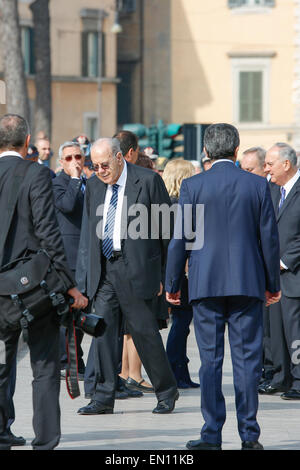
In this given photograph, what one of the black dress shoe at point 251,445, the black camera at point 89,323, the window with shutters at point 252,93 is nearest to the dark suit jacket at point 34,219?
the black camera at point 89,323

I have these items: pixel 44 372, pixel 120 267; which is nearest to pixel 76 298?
pixel 44 372

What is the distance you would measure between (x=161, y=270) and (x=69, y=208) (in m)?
1.46

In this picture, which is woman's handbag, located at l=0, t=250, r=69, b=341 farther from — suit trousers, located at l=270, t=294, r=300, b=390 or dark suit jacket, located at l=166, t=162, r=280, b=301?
suit trousers, located at l=270, t=294, r=300, b=390

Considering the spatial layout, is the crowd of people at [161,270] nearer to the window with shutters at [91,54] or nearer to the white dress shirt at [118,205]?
the white dress shirt at [118,205]

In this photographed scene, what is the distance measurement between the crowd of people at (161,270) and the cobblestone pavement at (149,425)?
0.54ft

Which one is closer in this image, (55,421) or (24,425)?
(55,421)

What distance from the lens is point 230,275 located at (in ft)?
21.6

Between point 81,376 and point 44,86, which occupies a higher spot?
point 44,86

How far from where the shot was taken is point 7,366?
627 centimetres

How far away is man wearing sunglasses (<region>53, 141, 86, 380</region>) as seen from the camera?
370 inches

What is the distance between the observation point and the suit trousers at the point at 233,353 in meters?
6.57

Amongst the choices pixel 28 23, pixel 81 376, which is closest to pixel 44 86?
pixel 28 23

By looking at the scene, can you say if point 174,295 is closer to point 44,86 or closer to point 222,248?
point 222,248
